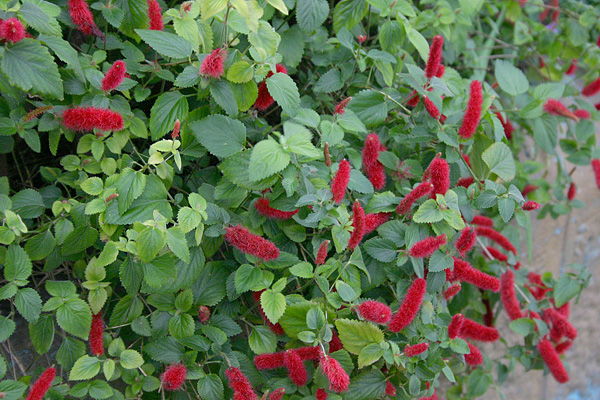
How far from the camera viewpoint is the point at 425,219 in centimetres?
113

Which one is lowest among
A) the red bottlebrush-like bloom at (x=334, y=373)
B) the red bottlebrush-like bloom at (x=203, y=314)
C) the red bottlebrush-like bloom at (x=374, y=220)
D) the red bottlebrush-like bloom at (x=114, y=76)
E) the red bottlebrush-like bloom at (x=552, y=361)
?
the red bottlebrush-like bloom at (x=552, y=361)

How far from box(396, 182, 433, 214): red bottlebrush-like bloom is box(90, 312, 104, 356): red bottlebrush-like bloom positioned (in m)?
0.71

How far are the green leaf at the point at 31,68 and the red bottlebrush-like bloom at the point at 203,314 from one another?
20.7 inches

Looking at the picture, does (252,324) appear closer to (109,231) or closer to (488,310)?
(109,231)

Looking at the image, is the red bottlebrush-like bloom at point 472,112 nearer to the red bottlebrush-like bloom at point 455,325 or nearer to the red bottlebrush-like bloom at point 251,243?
the red bottlebrush-like bloom at point 455,325

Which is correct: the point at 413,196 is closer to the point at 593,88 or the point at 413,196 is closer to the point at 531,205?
the point at 531,205

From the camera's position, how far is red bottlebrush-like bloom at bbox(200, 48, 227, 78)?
103 centimetres

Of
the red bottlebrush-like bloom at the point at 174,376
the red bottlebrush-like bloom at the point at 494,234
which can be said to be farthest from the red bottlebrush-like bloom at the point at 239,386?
the red bottlebrush-like bloom at the point at 494,234

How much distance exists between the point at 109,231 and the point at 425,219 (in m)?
0.67

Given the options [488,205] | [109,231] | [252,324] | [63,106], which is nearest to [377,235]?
[488,205]

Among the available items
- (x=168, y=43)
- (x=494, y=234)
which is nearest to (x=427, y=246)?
(x=494, y=234)

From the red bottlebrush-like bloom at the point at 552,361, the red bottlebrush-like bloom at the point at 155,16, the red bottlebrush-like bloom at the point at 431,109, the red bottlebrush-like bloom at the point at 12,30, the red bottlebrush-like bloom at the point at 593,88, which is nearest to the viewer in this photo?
the red bottlebrush-like bloom at the point at 12,30

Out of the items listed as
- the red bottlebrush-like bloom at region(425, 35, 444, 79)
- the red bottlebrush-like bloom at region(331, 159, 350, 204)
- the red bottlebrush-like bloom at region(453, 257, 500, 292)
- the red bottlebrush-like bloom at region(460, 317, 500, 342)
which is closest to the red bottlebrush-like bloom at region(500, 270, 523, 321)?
the red bottlebrush-like bloom at region(460, 317, 500, 342)

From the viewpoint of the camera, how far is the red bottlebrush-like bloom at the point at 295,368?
3.46 ft
